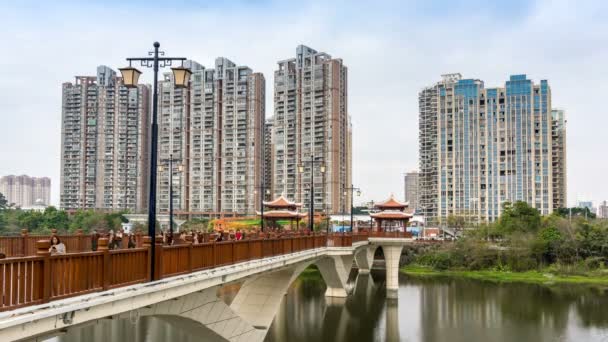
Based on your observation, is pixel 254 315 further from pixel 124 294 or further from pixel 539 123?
pixel 539 123

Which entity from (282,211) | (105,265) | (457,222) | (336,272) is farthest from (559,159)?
(105,265)

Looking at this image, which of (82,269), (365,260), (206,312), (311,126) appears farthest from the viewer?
(311,126)

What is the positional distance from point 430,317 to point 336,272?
741 centimetres

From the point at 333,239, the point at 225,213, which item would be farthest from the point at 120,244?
the point at 225,213

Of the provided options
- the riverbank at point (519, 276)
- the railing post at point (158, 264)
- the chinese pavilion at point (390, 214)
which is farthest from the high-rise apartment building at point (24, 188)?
the railing post at point (158, 264)

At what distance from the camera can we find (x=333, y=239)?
2878 centimetres

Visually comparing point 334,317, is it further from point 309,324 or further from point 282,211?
point 282,211

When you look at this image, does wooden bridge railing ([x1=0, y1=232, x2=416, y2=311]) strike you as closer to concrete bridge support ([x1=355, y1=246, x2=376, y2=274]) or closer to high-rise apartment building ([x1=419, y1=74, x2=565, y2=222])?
concrete bridge support ([x1=355, y1=246, x2=376, y2=274])

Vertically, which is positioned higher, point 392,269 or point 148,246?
point 148,246

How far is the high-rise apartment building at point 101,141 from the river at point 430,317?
130 ft

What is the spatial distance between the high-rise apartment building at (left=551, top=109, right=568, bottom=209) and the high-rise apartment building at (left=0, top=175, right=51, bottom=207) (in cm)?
9450

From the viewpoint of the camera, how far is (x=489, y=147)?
259 ft

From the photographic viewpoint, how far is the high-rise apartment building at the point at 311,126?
74.3 m

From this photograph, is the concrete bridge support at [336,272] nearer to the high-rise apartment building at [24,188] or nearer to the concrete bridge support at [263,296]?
the concrete bridge support at [263,296]
